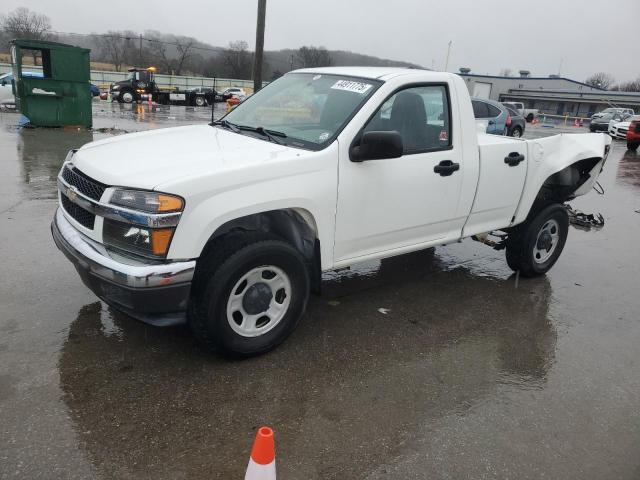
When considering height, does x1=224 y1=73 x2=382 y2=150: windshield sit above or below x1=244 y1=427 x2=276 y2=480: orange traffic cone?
above

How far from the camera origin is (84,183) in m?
3.29

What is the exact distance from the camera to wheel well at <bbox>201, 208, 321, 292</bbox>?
3.48 metres

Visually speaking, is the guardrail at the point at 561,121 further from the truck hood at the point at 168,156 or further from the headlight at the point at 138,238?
the headlight at the point at 138,238

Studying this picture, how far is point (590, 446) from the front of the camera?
2.93m

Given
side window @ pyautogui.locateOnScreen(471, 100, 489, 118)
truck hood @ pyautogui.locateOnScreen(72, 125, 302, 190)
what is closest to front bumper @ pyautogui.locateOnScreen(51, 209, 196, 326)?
truck hood @ pyautogui.locateOnScreen(72, 125, 302, 190)

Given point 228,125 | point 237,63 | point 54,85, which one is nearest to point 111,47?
point 237,63

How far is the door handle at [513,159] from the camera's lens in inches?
184

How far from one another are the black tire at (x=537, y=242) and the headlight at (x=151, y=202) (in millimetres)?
3662

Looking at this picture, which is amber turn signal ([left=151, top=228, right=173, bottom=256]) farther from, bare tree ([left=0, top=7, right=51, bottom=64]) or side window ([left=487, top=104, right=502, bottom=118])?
bare tree ([left=0, top=7, right=51, bottom=64])

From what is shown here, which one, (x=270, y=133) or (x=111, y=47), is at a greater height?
(x=111, y=47)

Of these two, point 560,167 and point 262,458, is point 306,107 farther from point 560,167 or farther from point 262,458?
point 262,458

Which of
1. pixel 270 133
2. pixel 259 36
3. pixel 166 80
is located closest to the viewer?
pixel 270 133

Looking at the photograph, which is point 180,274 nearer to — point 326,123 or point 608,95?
point 326,123

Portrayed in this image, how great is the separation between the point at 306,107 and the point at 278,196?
1.17 meters
